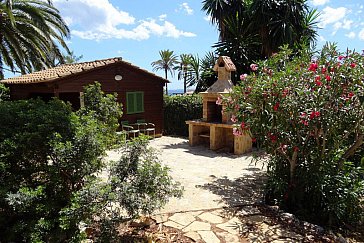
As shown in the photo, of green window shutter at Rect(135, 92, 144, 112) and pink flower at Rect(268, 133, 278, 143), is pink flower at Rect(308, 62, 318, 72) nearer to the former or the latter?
pink flower at Rect(268, 133, 278, 143)

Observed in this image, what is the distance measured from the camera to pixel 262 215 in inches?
173

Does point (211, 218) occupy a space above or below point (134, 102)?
below

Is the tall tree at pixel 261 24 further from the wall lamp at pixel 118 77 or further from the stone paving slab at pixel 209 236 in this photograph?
the stone paving slab at pixel 209 236

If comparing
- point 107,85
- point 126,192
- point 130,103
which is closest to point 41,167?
point 126,192

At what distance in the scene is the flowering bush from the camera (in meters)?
4.23

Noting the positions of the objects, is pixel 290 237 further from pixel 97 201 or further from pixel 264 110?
pixel 97 201

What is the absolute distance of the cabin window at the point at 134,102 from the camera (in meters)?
11.8

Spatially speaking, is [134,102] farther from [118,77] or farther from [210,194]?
[210,194]

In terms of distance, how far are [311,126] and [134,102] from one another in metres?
8.92

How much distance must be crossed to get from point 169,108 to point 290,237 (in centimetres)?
1045

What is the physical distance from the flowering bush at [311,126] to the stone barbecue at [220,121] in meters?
4.07

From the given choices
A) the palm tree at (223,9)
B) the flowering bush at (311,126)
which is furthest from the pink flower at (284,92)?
the palm tree at (223,9)

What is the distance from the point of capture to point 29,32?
11430mm

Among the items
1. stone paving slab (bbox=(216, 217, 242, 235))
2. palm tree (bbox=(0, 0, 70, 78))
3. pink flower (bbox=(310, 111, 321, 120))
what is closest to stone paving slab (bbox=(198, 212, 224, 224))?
stone paving slab (bbox=(216, 217, 242, 235))
